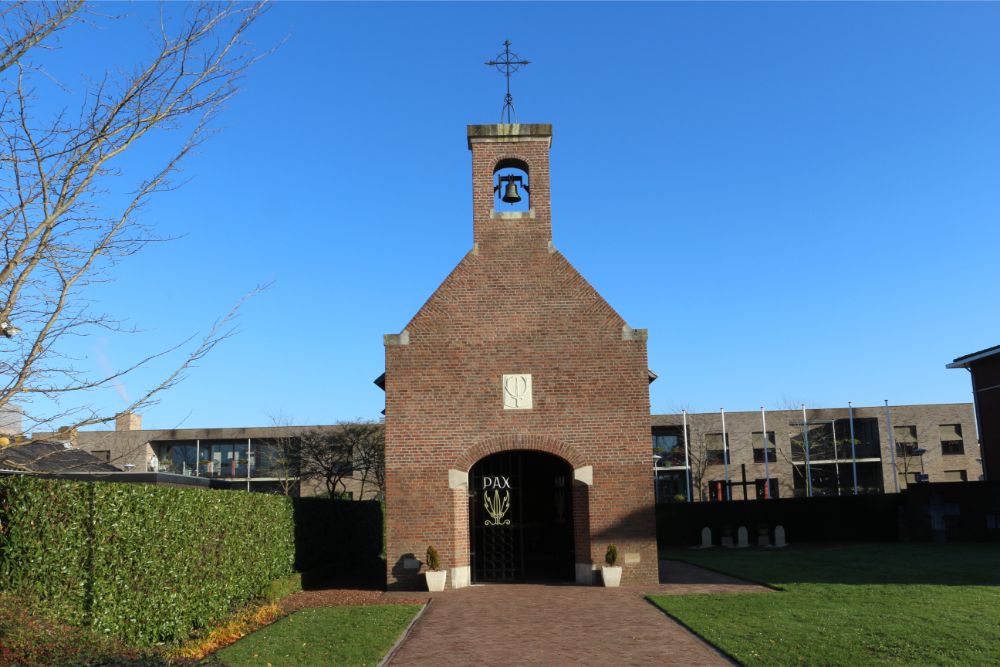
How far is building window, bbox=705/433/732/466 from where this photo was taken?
55.5m

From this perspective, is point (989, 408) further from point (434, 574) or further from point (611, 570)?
point (434, 574)

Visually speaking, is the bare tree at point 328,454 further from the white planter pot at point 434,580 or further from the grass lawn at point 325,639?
the grass lawn at point 325,639

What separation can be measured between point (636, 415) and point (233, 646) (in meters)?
9.30

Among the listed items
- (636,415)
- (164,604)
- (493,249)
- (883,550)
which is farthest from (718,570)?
(164,604)

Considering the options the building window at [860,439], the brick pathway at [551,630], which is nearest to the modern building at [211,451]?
the building window at [860,439]

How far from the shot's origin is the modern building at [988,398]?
100 ft

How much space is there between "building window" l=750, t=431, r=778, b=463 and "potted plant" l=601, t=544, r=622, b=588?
1639 inches

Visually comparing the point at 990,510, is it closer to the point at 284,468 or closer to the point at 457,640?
the point at 457,640

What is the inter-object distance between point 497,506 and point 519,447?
1.66m

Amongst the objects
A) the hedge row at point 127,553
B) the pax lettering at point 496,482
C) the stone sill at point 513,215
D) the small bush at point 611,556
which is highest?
the stone sill at point 513,215

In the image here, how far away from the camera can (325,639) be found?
11609mm

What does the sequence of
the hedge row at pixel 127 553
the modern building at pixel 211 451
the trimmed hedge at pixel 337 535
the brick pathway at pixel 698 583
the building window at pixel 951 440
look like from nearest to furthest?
the hedge row at pixel 127 553, the brick pathway at pixel 698 583, the trimmed hedge at pixel 337 535, the building window at pixel 951 440, the modern building at pixel 211 451

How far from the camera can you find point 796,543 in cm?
2906

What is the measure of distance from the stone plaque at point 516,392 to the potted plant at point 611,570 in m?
3.34
